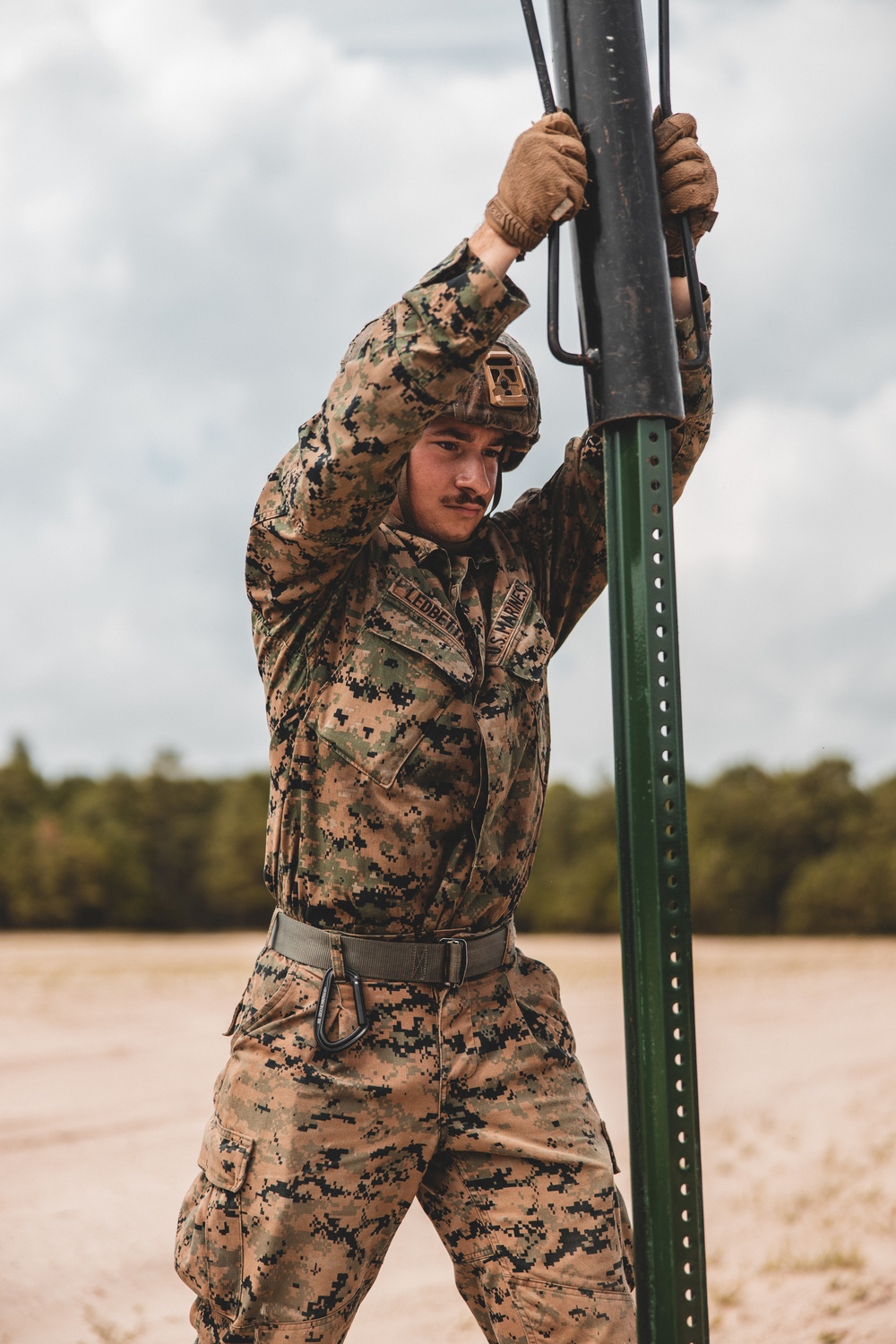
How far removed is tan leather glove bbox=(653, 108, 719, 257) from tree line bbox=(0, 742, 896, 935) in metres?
16.2

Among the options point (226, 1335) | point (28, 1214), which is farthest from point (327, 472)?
point (28, 1214)

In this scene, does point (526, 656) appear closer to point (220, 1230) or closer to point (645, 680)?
point (645, 680)

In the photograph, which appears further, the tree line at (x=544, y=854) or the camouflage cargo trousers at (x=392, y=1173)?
the tree line at (x=544, y=854)

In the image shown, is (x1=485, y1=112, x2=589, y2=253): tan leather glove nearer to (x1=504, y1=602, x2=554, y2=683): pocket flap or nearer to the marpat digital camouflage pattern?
the marpat digital camouflage pattern

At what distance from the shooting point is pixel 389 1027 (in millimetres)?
2986

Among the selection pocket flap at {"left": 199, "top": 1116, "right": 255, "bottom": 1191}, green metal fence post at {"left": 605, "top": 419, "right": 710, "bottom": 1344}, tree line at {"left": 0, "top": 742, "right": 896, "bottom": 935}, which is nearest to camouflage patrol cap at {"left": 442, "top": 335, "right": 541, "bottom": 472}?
green metal fence post at {"left": 605, "top": 419, "right": 710, "bottom": 1344}

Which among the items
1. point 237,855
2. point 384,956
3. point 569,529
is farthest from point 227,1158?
point 237,855

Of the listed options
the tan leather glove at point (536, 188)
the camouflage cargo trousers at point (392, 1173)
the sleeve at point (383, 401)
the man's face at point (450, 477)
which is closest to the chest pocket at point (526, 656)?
the man's face at point (450, 477)

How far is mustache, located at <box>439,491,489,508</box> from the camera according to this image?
319 cm

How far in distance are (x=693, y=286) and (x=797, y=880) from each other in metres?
17.1

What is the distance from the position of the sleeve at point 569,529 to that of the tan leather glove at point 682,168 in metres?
0.57

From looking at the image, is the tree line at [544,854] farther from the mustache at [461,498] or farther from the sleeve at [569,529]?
the mustache at [461,498]

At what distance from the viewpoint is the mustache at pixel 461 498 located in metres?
3.19

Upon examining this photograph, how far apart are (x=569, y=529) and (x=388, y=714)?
33.3 inches
